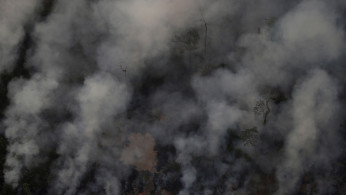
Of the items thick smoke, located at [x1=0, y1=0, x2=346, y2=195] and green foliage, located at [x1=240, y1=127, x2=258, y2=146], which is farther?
green foliage, located at [x1=240, y1=127, x2=258, y2=146]

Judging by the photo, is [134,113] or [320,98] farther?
[134,113]

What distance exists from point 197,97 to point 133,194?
5.00 meters

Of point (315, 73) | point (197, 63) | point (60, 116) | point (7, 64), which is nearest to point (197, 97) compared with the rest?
point (197, 63)

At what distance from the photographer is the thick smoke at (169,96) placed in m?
11.0

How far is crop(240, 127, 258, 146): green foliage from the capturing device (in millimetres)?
11195

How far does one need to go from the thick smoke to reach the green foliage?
40mm

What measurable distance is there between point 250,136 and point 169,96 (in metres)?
3.78

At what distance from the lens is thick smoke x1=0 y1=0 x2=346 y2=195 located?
36.0ft

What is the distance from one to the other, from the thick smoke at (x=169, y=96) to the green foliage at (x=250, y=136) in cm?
4

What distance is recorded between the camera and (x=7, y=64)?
12.4 m

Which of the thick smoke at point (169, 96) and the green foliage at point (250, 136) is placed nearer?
the thick smoke at point (169, 96)

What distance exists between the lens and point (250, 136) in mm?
11242

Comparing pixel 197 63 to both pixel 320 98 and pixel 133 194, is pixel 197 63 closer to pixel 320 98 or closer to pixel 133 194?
pixel 320 98

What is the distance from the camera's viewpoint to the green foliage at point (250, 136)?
11.2 m
